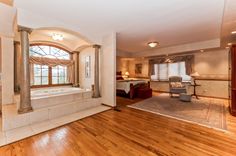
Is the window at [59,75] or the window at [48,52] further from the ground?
the window at [48,52]

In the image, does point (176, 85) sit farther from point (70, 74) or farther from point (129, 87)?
point (70, 74)

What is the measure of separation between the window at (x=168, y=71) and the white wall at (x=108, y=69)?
15.1 ft

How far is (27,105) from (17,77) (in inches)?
78.6

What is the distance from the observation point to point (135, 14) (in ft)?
10.2

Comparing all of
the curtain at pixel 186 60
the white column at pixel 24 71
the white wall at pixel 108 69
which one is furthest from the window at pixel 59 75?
the curtain at pixel 186 60

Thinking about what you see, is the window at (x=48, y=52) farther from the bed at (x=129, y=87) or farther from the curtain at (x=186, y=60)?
the curtain at (x=186, y=60)

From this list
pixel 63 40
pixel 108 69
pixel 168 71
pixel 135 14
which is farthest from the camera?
pixel 168 71

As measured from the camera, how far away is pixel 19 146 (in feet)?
6.77

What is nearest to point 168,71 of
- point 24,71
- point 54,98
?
point 54,98

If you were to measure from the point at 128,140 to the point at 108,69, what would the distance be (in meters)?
2.77

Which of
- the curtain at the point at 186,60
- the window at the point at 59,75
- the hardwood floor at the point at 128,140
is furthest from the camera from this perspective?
the curtain at the point at 186,60

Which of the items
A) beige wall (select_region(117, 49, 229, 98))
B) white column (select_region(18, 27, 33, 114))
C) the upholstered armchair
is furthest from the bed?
white column (select_region(18, 27, 33, 114))

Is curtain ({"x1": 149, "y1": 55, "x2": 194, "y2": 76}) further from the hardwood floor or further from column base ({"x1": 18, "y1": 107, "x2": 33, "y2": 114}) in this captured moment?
column base ({"x1": 18, "y1": 107, "x2": 33, "y2": 114})

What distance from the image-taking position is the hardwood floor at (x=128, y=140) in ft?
6.35
